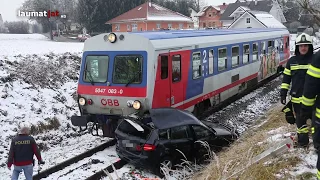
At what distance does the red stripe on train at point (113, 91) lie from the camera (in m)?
8.72

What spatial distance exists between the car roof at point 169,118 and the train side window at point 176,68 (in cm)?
179

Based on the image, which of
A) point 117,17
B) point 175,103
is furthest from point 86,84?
point 117,17

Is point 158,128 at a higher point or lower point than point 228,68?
lower

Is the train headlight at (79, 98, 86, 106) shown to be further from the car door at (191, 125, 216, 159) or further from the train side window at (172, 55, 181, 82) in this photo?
the car door at (191, 125, 216, 159)

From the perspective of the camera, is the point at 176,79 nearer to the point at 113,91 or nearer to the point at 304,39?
the point at 113,91

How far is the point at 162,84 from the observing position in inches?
359

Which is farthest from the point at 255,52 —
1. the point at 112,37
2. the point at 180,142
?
the point at 180,142

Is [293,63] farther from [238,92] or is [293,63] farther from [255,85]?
[255,85]

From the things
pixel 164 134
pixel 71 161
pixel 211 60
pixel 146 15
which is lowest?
pixel 71 161

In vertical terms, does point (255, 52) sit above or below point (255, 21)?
below

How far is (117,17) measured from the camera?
47781mm

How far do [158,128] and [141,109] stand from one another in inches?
60.2

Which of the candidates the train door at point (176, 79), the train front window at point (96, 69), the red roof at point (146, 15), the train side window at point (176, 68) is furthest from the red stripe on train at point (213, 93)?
the red roof at point (146, 15)

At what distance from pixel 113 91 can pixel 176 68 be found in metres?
1.91
